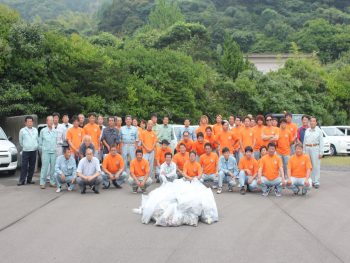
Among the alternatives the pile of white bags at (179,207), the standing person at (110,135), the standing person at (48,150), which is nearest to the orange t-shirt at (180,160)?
the standing person at (110,135)

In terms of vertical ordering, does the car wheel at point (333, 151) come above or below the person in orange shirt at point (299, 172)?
below

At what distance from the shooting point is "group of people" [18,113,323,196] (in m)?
13.0

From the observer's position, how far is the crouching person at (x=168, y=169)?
1341 centimetres

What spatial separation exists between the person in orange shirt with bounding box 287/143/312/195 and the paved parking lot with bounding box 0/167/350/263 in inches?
14.0

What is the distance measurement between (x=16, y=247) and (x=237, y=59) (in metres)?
40.4

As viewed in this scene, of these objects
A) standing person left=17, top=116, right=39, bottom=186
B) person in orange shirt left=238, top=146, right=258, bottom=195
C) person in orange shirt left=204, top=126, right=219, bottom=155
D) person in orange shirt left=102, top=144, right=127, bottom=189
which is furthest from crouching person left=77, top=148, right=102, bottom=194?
person in orange shirt left=204, top=126, right=219, bottom=155

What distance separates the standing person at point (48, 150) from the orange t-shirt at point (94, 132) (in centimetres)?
111

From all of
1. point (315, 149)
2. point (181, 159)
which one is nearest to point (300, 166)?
point (315, 149)

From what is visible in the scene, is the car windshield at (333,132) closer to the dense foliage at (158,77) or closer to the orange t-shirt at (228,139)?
the dense foliage at (158,77)

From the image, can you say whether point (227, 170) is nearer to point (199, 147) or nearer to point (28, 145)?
point (199, 147)

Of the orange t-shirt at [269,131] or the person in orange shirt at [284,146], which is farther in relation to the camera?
the orange t-shirt at [269,131]

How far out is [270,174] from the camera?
12969 millimetres

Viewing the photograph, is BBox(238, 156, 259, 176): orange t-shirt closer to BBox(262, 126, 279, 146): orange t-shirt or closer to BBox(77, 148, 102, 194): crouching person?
BBox(262, 126, 279, 146): orange t-shirt

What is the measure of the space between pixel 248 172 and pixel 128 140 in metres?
4.07
